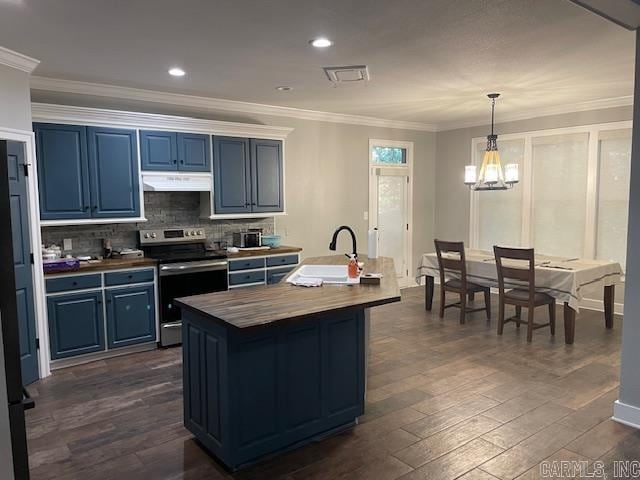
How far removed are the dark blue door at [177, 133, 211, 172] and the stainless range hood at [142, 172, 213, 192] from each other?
8 centimetres

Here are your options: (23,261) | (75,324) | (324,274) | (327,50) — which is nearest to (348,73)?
(327,50)

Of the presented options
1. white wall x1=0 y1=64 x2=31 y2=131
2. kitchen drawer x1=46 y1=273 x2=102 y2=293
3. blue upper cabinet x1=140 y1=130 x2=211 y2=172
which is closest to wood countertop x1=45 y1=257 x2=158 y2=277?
kitchen drawer x1=46 y1=273 x2=102 y2=293

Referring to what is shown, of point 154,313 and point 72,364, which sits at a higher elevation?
point 154,313

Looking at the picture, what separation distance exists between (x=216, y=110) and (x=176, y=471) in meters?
4.15

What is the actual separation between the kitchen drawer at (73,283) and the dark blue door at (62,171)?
0.58 m

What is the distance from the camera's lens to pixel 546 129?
6453 millimetres

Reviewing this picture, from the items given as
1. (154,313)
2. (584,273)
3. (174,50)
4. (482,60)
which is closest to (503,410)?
(584,273)

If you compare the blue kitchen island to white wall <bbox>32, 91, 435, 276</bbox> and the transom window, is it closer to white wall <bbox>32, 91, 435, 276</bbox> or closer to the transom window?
white wall <bbox>32, 91, 435, 276</bbox>

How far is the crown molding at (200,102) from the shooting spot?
455 cm

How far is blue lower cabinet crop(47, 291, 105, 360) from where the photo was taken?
4117mm

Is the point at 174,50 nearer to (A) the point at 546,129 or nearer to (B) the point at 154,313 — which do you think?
(B) the point at 154,313

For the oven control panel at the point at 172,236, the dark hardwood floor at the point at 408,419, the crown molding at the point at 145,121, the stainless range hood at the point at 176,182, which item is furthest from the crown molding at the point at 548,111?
the oven control panel at the point at 172,236

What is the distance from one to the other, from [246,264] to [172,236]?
0.87m

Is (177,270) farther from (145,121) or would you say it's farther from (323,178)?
(323,178)
